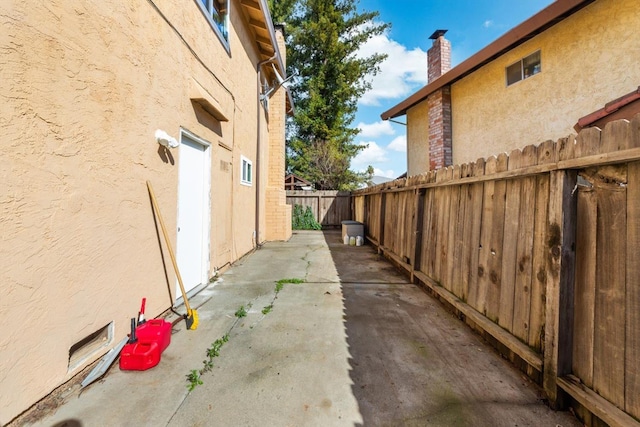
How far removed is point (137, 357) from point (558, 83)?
7.95 m

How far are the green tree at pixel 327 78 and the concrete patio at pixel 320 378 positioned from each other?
51.7 feet

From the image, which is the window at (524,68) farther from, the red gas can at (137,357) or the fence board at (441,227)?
the red gas can at (137,357)

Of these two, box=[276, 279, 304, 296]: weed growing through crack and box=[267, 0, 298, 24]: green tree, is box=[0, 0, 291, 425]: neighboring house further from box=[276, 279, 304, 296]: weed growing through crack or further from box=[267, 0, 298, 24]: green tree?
box=[267, 0, 298, 24]: green tree

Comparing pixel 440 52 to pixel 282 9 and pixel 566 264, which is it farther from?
pixel 282 9

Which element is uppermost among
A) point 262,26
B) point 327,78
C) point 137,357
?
point 327,78

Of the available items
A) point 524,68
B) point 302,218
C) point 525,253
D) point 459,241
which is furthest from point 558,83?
point 302,218

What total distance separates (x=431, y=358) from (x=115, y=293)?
3.04 m

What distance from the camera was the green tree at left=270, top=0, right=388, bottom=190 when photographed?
62.6 feet

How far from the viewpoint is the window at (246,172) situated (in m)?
6.95

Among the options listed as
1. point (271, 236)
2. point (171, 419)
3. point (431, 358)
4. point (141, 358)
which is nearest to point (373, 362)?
point (431, 358)

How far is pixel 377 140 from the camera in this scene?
918 inches

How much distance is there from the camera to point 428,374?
7.73ft

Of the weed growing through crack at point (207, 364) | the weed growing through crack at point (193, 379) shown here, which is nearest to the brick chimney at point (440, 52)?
the weed growing through crack at point (207, 364)

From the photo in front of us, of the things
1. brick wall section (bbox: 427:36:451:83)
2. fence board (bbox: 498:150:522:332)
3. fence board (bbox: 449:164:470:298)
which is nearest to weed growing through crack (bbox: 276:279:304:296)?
fence board (bbox: 449:164:470:298)
